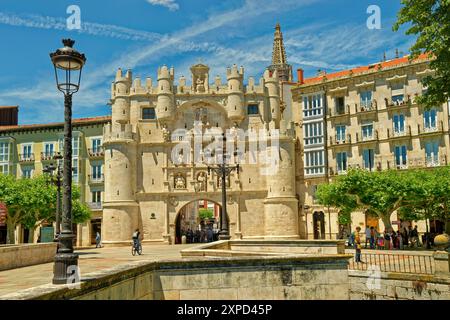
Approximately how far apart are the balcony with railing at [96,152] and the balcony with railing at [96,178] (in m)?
2.28

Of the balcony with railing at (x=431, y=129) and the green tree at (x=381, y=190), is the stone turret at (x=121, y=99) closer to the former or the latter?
the green tree at (x=381, y=190)

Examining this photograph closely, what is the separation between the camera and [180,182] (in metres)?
51.4

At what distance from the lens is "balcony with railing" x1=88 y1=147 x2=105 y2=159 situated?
59031mm

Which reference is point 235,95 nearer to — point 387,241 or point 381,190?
point 381,190

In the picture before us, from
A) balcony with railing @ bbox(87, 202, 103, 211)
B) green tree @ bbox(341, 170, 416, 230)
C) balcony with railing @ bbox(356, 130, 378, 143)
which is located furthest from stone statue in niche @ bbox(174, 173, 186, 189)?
green tree @ bbox(341, 170, 416, 230)

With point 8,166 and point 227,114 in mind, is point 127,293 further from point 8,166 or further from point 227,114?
point 8,166

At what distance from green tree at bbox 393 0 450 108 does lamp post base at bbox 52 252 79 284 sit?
44.5 feet

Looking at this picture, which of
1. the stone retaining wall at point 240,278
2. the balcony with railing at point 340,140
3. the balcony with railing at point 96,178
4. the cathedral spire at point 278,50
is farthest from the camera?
the cathedral spire at point 278,50

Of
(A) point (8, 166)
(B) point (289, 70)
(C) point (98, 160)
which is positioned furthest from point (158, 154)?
(B) point (289, 70)

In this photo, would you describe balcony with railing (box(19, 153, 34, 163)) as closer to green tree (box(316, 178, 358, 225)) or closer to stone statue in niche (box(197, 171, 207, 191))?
stone statue in niche (box(197, 171, 207, 191))

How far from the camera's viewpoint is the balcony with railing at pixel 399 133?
1907 inches

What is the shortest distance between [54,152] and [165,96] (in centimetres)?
1761

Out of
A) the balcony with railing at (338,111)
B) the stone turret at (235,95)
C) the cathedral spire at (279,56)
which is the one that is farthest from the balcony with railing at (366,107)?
the cathedral spire at (279,56)

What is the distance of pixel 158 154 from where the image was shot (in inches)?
2037
